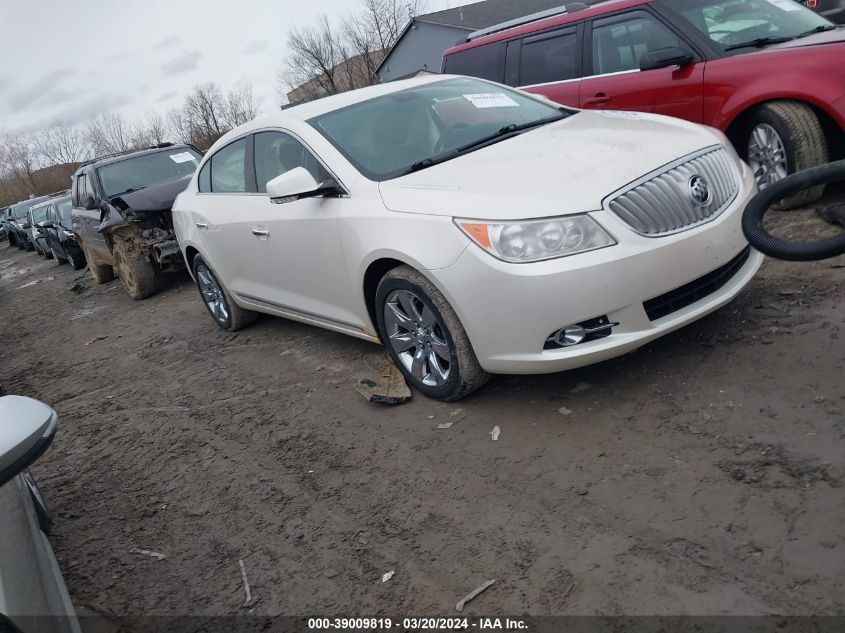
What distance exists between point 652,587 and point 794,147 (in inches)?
151

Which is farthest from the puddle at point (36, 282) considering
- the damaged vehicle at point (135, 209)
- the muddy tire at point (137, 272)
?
the muddy tire at point (137, 272)

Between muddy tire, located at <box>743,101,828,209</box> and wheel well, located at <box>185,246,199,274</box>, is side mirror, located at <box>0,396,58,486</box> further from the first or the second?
muddy tire, located at <box>743,101,828,209</box>

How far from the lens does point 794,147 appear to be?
4957 millimetres

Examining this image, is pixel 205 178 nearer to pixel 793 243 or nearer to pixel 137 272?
pixel 137 272

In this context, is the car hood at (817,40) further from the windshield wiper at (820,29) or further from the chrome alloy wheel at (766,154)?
the chrome alloy wheel at (766,154)

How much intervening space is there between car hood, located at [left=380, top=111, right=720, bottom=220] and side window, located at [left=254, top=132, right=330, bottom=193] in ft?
2.22

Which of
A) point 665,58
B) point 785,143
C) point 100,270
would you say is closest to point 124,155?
point 100,270

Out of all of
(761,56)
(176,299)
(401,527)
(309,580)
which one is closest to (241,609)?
(309,580)

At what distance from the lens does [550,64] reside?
6.84m

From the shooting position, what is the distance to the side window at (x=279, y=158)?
432cm

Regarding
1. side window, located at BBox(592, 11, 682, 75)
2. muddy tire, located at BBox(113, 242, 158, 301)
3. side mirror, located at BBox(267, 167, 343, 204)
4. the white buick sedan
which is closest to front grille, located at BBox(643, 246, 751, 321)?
the white buick sedan

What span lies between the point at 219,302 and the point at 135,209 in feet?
11.2

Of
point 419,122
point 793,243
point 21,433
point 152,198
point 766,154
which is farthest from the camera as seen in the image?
point 152,198

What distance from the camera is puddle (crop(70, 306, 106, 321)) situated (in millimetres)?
9480
